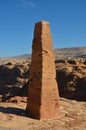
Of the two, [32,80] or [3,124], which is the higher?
[32,80]

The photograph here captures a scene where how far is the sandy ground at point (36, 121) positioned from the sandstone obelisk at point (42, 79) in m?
0.53

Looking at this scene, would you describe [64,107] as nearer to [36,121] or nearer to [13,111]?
[13,111]

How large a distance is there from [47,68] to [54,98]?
167 centimetres

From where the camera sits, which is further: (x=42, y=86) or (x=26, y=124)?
(x=42, y=86)

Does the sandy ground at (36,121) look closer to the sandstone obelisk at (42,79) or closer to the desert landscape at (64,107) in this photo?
the desert landscape at (64,107)

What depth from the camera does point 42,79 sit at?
14.6 metres

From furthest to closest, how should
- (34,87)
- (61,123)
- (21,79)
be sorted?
(21,79) → (34,87) → (61,123)

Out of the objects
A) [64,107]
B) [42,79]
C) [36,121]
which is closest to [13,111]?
[36,121]

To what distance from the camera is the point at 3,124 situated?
13078 mm

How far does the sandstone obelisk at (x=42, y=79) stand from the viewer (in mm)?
14594

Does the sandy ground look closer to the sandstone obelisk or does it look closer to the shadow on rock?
the shadow on rock

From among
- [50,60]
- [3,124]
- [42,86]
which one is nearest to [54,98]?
[42,86]

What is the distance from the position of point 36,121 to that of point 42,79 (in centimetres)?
211

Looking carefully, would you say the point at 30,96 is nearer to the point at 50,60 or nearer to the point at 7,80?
the point at 50,60
